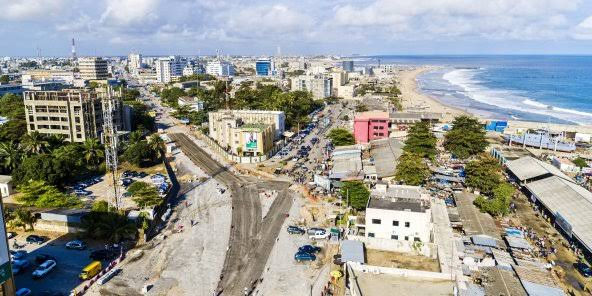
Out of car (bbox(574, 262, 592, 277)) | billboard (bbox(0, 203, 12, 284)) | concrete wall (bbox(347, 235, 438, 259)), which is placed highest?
billboard (bbox(0, 203, 12, 284))

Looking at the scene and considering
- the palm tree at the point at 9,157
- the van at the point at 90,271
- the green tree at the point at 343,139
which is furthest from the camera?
the green tree at the point at 343,139

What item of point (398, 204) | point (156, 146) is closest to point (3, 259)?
point (398, 204)

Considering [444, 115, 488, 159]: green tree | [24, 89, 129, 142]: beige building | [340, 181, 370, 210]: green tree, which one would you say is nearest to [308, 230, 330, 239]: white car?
[340, 181, 370, 210]: green tree

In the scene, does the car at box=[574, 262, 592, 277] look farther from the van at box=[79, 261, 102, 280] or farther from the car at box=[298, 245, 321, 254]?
the van at box=[79, 261, 102, 280]

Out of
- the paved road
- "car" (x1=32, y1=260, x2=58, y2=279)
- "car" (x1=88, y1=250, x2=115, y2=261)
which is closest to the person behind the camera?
"car" (x1=32, y1=260, x2=58, y2=279)

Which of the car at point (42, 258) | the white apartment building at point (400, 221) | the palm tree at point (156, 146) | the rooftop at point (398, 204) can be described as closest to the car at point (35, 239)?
the car at point (42, 258)

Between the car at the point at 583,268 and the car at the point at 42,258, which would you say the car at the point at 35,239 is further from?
the car at the point at 583,268

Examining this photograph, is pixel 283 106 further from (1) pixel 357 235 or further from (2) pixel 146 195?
(1) pixel 357 235
